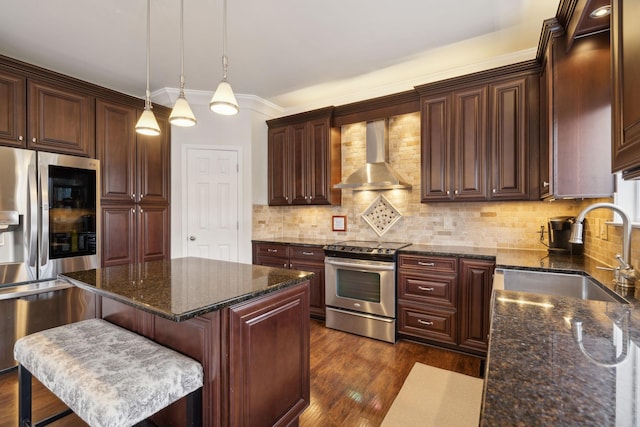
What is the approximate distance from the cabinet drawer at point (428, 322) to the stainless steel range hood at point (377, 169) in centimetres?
128

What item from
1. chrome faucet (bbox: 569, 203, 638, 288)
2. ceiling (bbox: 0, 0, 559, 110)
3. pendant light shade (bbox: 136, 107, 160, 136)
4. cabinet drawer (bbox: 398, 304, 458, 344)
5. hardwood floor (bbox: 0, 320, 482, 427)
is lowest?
hardwood floor (bbox: 0, 320, 482, 427)

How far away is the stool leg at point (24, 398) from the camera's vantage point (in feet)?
5.40

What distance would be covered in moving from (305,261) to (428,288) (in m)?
1.43

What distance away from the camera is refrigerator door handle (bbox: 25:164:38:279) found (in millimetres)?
2549

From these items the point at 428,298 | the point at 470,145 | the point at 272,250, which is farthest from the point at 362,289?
the point at 470,145

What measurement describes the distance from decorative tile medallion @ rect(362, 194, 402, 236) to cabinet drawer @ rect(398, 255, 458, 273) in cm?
78

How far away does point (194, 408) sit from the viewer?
54.1 inches

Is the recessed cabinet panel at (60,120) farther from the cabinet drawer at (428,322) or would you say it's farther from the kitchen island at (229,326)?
the cabinet drawer at (428,322)

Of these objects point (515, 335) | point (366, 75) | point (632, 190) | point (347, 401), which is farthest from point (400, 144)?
point (515, 335)

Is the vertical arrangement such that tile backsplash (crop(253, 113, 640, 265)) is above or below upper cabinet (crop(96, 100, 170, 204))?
below

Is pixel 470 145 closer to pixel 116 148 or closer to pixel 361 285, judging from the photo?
pixel 361 285

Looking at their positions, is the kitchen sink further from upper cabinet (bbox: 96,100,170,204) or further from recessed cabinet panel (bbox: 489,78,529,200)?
upper cabinet (bbox: 96,100,170,204)

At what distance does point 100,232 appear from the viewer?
9.96 ft

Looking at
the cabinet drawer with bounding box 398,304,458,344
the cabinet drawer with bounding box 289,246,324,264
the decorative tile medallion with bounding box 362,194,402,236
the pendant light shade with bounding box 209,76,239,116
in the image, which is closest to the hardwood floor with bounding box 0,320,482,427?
the cabinet drawer with bounding box 398,304,458,344
